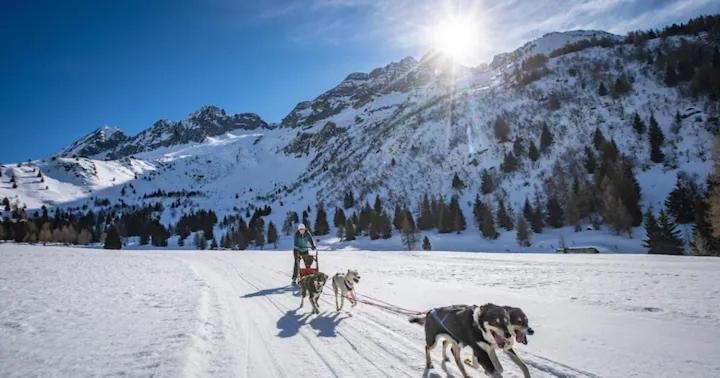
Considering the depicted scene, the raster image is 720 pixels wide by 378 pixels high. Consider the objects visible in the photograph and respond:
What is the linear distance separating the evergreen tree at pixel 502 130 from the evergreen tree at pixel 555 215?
32744 mm

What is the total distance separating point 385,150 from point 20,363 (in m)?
118

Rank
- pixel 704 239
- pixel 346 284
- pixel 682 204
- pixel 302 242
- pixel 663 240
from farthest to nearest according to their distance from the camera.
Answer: pixel 682 204 → pixel 663 240 → pixel 704 239 → pixel 302 242 → pixel 346 284

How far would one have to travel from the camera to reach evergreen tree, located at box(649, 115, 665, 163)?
2569 inches

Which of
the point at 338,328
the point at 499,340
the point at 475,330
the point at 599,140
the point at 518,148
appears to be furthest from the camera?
the point at 518,148

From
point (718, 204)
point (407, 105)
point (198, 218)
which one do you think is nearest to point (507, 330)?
point (718, 204)

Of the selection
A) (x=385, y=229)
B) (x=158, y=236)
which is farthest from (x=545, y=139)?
(x=158, y=236)

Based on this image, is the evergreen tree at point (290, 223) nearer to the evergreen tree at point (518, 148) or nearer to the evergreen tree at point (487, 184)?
the evergreen tree at point (487, 184)

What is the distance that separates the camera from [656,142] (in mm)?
66312

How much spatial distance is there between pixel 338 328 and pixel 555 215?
6134 cm

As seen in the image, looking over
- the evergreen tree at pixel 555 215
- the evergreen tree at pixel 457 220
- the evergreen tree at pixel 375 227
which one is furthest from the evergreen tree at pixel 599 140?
the evergreen tree at pixel 375 227

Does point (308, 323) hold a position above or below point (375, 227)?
below

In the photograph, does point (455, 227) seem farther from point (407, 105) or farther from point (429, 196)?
point (407, 105)

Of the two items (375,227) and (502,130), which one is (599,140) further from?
(375,227)

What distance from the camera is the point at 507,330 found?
4.51 metres
